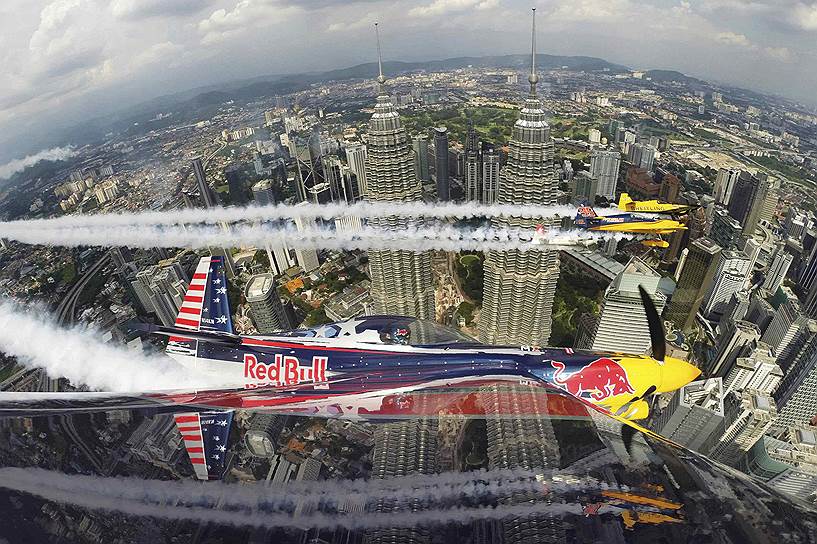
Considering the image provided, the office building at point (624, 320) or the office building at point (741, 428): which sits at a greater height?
the office building at point (624, 320)

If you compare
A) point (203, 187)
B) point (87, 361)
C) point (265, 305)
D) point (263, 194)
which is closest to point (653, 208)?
point (265, 305)

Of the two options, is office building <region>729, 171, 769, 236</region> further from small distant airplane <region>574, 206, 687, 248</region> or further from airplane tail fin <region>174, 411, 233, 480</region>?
airplane tail fin <region>174, 411, 233, 480</region>

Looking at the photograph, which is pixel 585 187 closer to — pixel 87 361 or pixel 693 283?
pixel 693 283

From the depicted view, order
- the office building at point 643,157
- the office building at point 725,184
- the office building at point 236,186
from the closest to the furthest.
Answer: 1. the office building at point 236,186
2. the office building at point 725,184
3. the office building at point 643,157

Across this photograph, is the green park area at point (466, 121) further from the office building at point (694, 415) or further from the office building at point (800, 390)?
the office building at point (694, 415)

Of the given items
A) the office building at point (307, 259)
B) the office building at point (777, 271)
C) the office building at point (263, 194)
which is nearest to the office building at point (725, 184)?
the office building at point (777, 271)

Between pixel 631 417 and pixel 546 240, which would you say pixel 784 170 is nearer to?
pixel 546 240

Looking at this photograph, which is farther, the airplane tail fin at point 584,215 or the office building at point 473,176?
the office building at point 473,176
